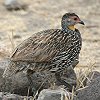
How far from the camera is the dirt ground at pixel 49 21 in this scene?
12398 millimetres

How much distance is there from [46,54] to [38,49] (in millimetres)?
127

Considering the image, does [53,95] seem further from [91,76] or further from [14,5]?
[14,5]

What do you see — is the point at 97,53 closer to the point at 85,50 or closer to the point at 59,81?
the point at 85,50

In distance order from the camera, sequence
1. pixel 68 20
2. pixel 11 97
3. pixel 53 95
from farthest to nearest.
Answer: pixel 68 20
pixel 11 97
pixel 53 95

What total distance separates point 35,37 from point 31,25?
212 inches

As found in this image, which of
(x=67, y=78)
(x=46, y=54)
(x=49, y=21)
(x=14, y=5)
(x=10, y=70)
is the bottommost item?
(x=67, y=78)

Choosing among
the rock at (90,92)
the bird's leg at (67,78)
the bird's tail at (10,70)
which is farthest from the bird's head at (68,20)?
the rock at (90,92)

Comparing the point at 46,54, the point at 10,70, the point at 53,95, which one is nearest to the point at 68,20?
the point at 46,54

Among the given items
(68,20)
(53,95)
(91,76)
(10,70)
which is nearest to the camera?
(53,95)

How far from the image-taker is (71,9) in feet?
51.4

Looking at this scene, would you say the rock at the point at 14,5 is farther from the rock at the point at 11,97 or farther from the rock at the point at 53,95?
the rock at the point at 53,95

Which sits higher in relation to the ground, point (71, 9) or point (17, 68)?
point (71, 9)

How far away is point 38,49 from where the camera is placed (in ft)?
28.0

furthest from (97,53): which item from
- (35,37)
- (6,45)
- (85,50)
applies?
(35,37)
